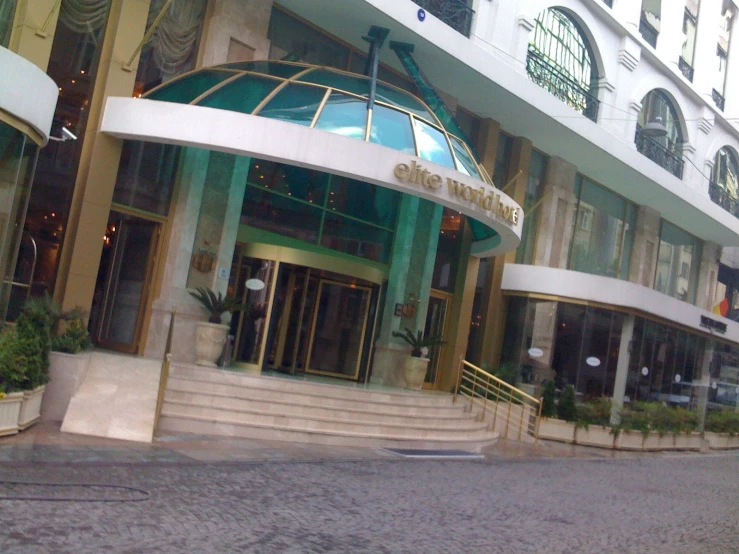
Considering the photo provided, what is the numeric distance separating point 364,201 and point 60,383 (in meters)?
9.91

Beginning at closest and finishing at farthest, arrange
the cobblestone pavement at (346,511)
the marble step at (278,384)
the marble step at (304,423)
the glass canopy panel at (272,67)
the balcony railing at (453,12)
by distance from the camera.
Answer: the cobblestone pavement at (346,511) → the marble step at (304,423) → the marble step at (278,384) → the glass canopy panel at (272,67) → the balcony railing at (453,12)

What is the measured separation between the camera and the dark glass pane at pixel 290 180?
18.3m

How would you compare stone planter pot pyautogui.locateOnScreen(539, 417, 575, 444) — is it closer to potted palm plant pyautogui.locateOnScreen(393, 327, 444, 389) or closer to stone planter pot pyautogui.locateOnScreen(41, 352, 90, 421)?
potted palm plant pyautogui.locateOnScreen(393, 327, 444, 389)

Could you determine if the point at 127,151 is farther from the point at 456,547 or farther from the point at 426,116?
the point at 456,547

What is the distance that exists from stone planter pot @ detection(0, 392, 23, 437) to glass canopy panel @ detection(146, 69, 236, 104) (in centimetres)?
732

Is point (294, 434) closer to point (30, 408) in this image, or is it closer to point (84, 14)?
point (30, 408)

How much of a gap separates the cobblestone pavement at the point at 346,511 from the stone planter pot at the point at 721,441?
1216 centimetres

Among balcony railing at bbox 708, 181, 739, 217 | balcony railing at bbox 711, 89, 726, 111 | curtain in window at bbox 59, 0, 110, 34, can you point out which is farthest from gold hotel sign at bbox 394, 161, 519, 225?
balcony railing at bbox 711, 89, 726, 111

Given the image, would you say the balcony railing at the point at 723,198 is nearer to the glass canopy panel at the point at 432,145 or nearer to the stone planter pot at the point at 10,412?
the glass canopy panel at the point at 432,145

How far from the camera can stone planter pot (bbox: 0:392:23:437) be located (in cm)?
992

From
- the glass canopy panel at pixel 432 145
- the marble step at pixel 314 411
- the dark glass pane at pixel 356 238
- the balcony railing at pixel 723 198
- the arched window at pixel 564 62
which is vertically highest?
the arched window at pixel 564 62

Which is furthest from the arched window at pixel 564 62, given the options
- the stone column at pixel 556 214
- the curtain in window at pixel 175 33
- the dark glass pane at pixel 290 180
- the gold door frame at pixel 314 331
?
the curtain in window at pixel 175 33

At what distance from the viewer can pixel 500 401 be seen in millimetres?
19750

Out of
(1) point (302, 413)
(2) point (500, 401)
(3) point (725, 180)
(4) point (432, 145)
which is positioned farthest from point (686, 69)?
(1) point (302, 413)
